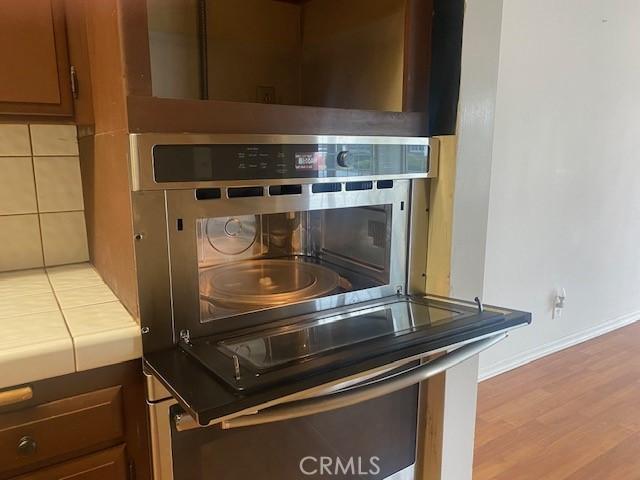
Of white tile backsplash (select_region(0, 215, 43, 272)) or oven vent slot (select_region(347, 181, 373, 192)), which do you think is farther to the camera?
white tile backsplash (select_region(0, 215, 43, 272))

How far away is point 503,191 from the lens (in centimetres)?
232

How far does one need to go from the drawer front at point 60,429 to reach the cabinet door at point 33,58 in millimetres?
608

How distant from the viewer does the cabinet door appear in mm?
990

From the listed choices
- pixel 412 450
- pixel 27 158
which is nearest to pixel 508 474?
pixel 412 450

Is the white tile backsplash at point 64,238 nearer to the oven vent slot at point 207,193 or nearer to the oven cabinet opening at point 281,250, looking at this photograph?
the oven cabinet opening at point 281,250

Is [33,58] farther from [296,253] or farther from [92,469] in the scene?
[92,469]

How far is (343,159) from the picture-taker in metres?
0.98

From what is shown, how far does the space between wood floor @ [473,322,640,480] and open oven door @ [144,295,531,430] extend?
3.54 ft

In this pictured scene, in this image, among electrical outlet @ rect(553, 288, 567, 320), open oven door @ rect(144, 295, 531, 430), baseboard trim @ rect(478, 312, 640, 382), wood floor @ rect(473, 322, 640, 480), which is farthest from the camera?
electrical outlet @ rect(553, 288, 567, 320)

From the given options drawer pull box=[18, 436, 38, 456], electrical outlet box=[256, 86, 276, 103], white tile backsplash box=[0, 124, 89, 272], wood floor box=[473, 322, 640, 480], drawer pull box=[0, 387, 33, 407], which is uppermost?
electrical outlet box=[256, 86, 276, 103]

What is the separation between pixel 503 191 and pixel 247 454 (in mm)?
1812

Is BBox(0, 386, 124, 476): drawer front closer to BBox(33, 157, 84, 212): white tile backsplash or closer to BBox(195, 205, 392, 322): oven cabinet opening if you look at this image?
BBox(195, 205, 392, 322): oven cabinet opening

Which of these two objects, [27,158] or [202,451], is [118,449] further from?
[27,158]

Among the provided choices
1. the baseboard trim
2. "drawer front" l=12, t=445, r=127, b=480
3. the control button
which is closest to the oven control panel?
the control button
